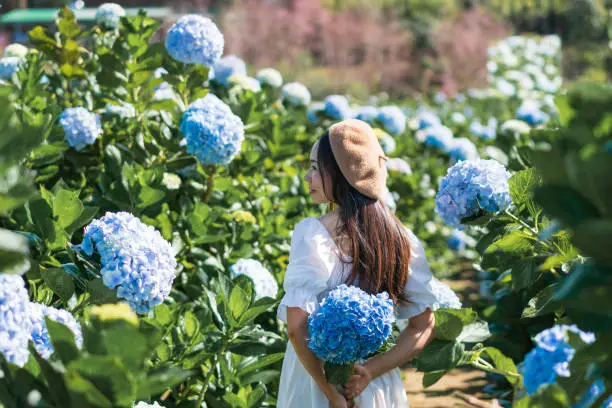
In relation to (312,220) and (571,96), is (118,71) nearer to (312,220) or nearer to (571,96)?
(312,220)

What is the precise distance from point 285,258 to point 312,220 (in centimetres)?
130

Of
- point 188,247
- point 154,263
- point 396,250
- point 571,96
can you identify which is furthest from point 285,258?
point 571,96

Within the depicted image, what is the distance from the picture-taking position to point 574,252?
185cm

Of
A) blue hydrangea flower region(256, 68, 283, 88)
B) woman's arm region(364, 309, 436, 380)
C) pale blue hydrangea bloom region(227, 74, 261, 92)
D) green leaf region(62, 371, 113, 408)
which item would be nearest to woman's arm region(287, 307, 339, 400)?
woman's arm region(364, 309, 436, 380)

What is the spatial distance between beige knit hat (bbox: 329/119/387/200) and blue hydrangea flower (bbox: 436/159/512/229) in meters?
0.22

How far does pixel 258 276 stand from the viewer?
260cm

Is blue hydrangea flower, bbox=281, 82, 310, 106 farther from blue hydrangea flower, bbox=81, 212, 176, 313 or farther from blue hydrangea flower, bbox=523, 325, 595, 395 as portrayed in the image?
blue hydrangea flower, bbox=523, 325, 595, 395

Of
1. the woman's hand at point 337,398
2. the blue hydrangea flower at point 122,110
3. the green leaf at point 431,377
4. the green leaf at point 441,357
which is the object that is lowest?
the green leaf at point 431,377

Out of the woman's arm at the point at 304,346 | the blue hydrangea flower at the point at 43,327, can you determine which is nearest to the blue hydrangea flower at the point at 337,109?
the woman's arm at the point at 304,346

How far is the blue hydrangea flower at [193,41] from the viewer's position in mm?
2930

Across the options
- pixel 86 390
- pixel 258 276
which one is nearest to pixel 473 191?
pixel 258 276

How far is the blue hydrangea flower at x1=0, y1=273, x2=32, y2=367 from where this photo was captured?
1.20 metres

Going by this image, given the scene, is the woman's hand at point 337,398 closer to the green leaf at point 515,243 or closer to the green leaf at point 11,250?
the green leaf at point 515,243

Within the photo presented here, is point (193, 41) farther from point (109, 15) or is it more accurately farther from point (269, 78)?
point (269, 78)
